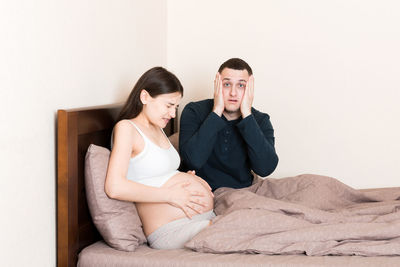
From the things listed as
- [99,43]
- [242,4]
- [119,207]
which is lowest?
[119,207]

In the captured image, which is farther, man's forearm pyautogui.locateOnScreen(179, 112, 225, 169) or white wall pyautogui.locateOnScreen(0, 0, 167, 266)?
man's forearm pyautogui.locateOnScreen(179, 112, 225, 169)

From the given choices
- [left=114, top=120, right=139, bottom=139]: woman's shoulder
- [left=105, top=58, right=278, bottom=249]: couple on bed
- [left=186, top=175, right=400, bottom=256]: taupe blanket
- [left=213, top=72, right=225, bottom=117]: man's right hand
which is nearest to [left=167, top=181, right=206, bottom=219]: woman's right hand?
[left=105, top=58, right=278, bottom=249]: couple on bed

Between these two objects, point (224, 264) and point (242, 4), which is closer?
point (224, 264)

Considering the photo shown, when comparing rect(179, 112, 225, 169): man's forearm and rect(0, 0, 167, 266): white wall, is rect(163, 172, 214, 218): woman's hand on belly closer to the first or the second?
rect(179, 112, 225, 169): man's forearm

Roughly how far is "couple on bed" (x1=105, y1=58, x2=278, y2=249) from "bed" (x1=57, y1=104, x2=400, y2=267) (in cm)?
12

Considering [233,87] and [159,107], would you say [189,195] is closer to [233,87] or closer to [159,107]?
[159,107]

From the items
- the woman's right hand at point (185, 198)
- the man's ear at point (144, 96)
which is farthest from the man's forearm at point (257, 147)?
the man's ear at point (144, 96)

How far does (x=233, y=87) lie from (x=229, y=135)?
0.82 ft

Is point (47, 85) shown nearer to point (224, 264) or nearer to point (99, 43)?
point (99, 43)

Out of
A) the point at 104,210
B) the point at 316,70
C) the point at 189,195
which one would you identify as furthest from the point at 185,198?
the point at 316,70

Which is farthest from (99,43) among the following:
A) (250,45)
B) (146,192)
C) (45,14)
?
(250,45)

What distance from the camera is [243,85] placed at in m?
2.65

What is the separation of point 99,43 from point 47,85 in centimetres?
54

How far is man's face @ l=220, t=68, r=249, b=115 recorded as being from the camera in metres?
2.62
